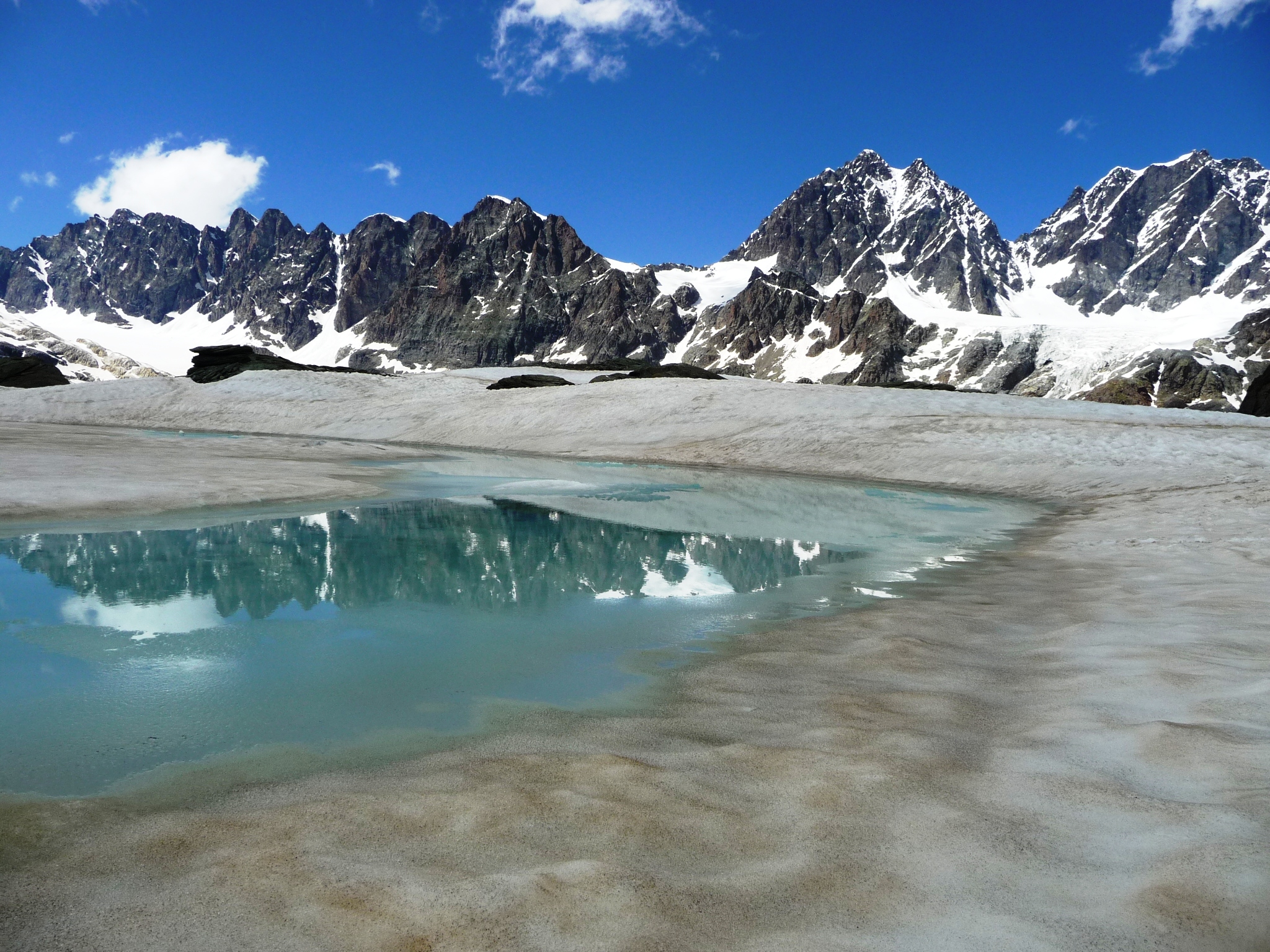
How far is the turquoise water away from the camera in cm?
491

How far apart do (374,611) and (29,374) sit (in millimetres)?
74651

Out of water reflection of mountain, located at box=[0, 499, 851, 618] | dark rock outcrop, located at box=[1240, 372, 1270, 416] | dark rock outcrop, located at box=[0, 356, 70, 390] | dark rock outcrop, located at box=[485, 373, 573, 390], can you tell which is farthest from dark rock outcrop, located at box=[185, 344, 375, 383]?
dark rock outcrop, located at box=[1240, 372, 1270, 416]

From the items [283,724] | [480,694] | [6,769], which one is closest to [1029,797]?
[480,694]

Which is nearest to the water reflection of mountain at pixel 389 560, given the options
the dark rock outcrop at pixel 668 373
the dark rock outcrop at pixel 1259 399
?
the dark rock outcrop at pixel 668 373

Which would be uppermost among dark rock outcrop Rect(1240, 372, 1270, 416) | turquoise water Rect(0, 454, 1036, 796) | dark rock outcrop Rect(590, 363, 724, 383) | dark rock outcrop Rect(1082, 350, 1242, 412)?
dark rock outcrop Rect(1082, 350, 1242, 412)

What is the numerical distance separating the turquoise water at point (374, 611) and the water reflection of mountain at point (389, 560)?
0.05 meters

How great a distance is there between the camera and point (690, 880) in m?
3.18

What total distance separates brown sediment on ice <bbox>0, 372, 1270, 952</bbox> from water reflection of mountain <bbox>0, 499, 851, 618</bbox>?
10.4 feet

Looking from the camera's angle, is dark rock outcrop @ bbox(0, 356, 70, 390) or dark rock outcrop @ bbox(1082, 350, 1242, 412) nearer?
dark rock outcrop @ bbox(0, 356, 70, 390)

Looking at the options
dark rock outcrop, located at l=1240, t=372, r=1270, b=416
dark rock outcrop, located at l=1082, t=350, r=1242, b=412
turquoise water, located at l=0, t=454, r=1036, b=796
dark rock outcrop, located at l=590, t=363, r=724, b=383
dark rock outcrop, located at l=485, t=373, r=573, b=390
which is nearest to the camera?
turquoise water, located at l=0, t=454, r=1036, b=796

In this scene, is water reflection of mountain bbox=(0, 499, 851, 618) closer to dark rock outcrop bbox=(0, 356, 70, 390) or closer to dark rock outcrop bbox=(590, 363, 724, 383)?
dark rock outcrop bbox=(590, 363, 724, 383)

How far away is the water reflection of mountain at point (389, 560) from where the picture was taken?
8438 mm

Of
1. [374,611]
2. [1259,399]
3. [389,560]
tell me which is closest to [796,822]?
[374,611]

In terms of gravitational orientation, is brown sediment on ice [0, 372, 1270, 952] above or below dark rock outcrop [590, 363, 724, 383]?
below
